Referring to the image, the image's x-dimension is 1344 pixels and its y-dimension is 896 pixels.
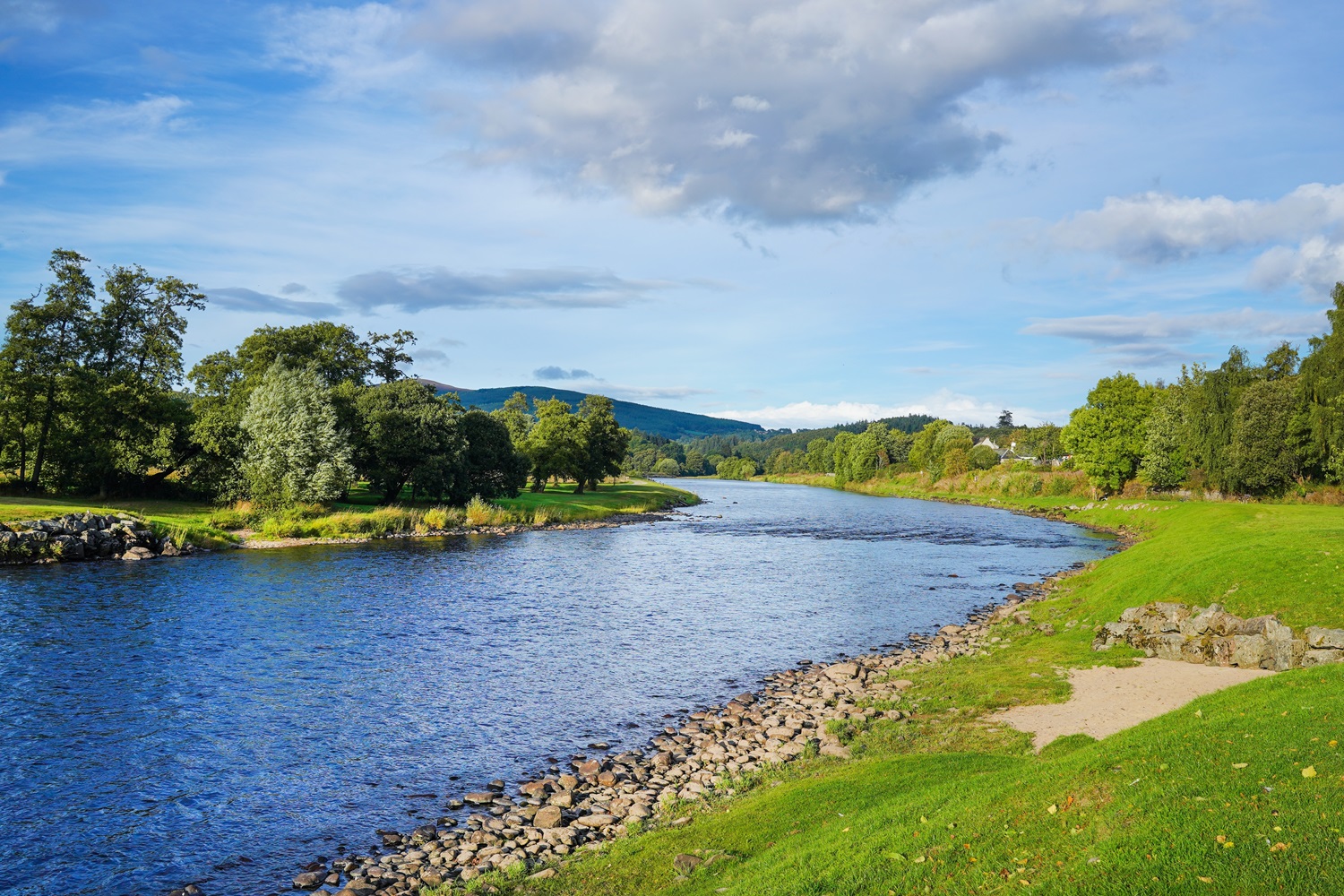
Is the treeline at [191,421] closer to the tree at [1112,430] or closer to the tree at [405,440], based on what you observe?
the tree at [405,440]

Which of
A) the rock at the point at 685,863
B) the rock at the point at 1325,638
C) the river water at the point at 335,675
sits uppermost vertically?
A: the rock at the point at 1325,638

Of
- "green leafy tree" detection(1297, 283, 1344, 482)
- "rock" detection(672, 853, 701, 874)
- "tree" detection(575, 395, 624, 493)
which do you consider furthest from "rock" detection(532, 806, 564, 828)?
"tree" detection(575, 395, 624, 493)

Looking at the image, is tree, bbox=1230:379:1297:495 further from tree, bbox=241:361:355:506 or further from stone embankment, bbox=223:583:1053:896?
tree, bbox=241:361:355:506

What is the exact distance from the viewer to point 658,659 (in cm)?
3081

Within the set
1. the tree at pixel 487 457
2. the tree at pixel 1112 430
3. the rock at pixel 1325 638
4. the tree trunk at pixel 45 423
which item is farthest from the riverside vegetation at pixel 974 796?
the tree at pixel 1112 430

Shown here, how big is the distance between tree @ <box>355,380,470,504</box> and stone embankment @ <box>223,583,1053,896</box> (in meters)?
60.6

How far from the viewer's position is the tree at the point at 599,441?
118m

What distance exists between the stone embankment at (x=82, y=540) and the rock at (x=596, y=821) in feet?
162

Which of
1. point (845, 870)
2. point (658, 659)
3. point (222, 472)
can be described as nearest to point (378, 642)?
point (658, 659)

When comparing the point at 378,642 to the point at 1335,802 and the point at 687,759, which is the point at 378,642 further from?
the point at 1335,802

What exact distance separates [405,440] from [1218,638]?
2808 inches

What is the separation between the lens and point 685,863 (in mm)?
12727

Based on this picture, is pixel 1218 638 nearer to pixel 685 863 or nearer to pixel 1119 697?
pixel 1119 697

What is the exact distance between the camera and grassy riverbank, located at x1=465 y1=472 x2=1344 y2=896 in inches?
353
